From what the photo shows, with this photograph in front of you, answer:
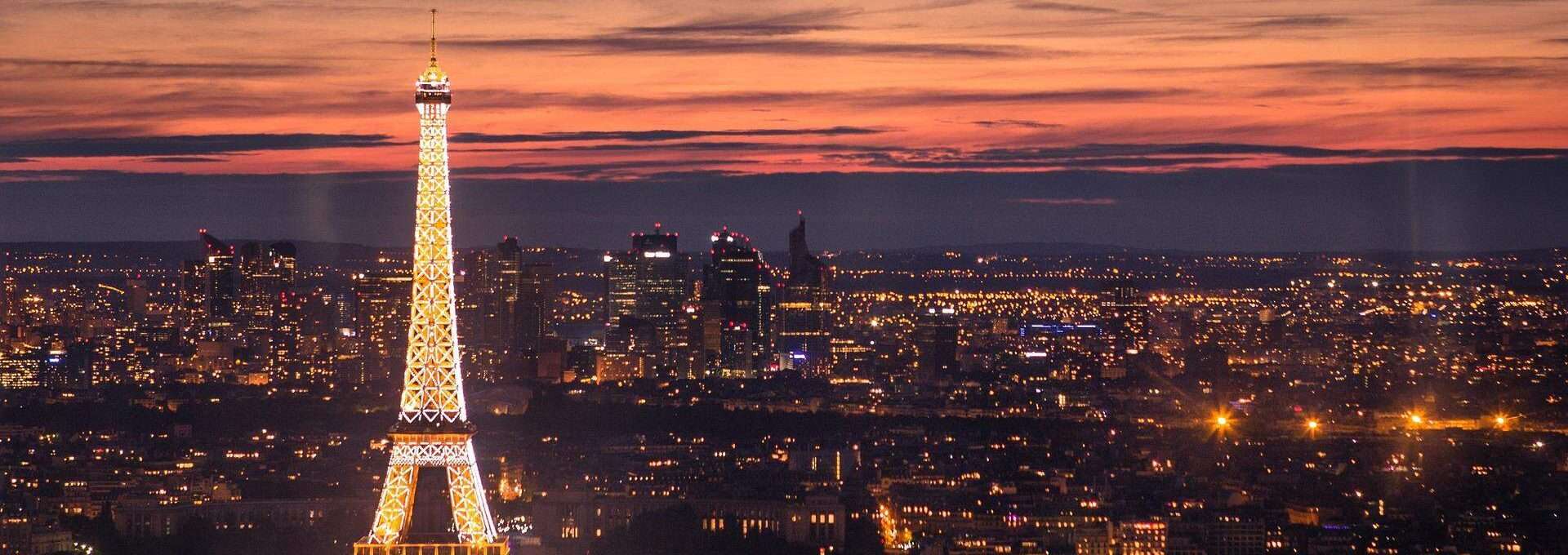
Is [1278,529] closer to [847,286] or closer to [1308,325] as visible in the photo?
[1308,325]

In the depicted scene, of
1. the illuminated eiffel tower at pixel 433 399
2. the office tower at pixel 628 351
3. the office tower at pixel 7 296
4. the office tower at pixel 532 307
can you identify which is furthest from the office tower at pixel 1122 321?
the illuminated eiffel tower at pixel 433 399

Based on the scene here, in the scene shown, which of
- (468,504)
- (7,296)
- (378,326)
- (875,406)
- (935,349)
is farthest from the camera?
(935,349)

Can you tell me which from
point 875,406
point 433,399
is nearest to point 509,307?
point 875,406

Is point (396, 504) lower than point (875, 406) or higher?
lower

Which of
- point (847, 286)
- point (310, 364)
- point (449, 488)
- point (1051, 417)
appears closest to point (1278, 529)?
point (449, 488)

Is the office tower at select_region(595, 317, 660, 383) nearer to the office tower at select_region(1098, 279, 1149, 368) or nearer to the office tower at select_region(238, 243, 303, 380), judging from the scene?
the office tower at select_region(238, 243, 303, 380)

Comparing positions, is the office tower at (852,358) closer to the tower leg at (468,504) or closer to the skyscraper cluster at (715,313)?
the skyscraper cluster at (715,313)

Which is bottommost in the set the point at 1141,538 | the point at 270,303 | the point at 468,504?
the point at 1141,538

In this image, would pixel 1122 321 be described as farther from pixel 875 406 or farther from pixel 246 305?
pixel 246 305
